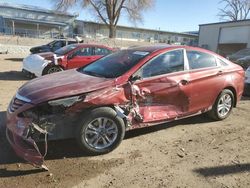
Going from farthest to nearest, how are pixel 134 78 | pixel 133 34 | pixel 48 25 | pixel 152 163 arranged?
pixel 133 34 < pixel 48 25 < pixel 134 78 < pixel 152 163

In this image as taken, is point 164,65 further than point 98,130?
Yes

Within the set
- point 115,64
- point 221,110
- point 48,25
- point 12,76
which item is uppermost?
point 48,25

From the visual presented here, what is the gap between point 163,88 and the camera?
17.1ft

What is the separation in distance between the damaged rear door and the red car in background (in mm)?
6333

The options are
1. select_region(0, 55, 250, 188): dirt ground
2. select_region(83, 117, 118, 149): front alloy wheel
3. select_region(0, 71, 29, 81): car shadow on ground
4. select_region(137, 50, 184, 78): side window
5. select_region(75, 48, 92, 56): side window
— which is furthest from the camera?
select_region(75, 48, 92, 56): side window

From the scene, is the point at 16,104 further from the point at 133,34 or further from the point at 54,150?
the point at 133,34

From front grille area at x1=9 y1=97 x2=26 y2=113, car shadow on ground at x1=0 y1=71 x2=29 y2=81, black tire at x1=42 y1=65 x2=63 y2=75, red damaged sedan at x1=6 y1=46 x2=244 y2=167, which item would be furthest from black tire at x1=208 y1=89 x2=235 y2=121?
car shadow on ground at x1=0 y1=71 x2=29 y2=81

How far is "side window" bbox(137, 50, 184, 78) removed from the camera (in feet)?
16.8

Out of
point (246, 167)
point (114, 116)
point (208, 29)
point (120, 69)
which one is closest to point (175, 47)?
point (120, 69)

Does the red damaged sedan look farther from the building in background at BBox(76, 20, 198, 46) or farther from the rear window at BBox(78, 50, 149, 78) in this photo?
the building in background at BBox(76, 20, 198, 46)

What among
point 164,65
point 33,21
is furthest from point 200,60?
point 33,21

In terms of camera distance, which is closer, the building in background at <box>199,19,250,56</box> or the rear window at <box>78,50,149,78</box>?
the rear window at <box>78,50,149,78</box>

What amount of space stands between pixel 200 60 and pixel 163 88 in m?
1.30

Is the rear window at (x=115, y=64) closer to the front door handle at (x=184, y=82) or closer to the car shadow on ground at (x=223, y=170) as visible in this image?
the front door handle at (x=184, y=82)
